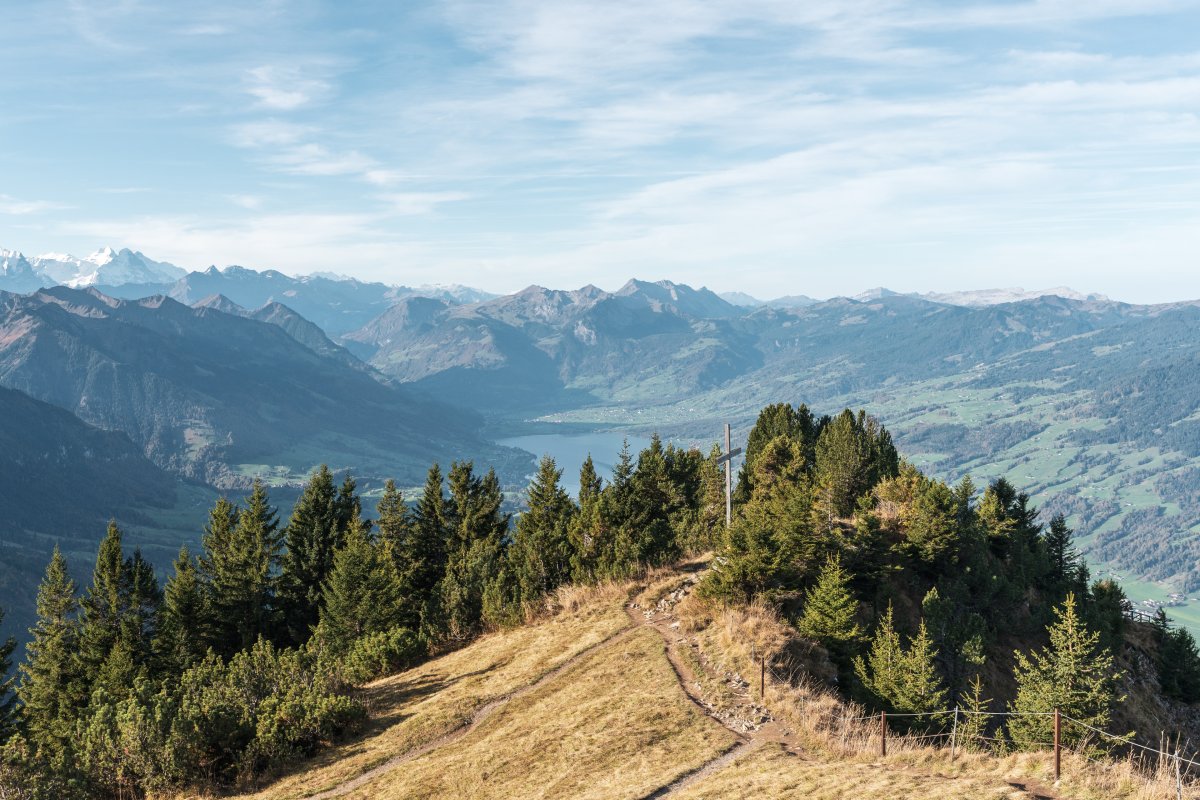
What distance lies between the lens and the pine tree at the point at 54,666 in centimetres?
5853

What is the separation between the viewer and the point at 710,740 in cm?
2733

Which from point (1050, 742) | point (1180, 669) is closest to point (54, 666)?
point (1050, 742)

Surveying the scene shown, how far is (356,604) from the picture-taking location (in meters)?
51.9

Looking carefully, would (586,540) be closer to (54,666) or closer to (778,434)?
(778,434)

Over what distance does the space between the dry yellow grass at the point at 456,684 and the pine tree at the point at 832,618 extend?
9547 millimetres

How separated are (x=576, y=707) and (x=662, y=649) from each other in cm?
638

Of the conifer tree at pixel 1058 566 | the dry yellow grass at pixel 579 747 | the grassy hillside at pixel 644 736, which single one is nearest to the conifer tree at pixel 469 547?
the grassy hillside at pixel 644 736

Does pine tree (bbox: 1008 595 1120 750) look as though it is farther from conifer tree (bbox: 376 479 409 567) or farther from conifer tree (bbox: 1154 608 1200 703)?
conifer tree (bbox: 376 479 409 567)

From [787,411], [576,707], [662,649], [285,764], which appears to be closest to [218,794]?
[285,764]

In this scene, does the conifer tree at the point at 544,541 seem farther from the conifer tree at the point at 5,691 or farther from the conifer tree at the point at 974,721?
the conifer tree at the point at 5,691

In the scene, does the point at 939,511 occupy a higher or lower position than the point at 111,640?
higher

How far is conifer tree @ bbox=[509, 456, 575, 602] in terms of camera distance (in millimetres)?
52781

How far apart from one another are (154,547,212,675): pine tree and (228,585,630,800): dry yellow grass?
26.5 m

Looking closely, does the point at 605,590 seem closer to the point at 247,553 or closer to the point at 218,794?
the point at 218,794
